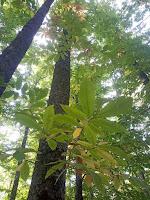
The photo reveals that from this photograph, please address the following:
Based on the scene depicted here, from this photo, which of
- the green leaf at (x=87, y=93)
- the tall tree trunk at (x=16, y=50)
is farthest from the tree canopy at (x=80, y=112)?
the tall tree trunk at (x=16, y=50)

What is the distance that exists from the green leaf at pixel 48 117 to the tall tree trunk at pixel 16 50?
77.2 inches

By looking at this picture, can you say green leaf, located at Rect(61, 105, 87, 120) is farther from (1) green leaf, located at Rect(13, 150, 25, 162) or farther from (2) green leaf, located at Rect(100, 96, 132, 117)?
(1) green leaf, located at Rect(13, 150, 25, 162)

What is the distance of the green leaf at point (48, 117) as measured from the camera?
0.90 meters

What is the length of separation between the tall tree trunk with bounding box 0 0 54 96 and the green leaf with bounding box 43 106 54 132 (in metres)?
1.96

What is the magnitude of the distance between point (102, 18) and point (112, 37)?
3.13 feet

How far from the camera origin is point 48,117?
3.01 feet

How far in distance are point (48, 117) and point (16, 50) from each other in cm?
317

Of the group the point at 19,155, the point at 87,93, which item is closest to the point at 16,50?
the point at 19,155

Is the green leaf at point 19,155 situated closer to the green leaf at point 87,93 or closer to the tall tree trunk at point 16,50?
the green leaf at point 87,93

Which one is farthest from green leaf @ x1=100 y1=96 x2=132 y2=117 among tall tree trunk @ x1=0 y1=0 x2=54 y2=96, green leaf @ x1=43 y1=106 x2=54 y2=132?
tall tree trunk @ x1=0 y1=0 x2=54 y2=96

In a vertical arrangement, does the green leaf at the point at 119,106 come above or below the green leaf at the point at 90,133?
above

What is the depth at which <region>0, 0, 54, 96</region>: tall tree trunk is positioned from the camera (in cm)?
327

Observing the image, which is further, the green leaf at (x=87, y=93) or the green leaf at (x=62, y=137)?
the green leaf at (x=62, y=137)

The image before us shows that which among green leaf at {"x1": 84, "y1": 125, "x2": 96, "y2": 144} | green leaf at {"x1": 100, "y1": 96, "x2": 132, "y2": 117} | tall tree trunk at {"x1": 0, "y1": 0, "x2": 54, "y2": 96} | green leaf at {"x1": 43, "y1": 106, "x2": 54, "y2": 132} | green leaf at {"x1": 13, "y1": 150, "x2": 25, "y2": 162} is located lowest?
green leaf at {"x1": 13, "y1": 150, "x2": 25, "y2": 162}
